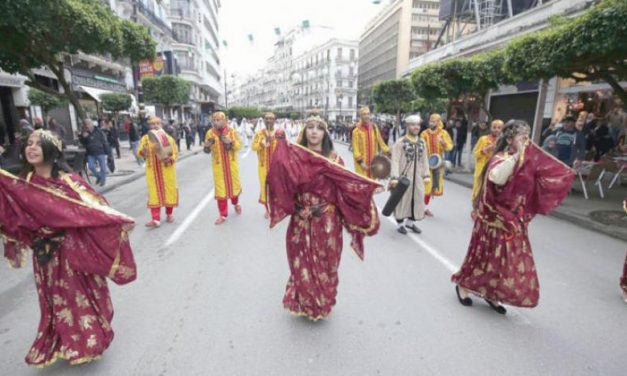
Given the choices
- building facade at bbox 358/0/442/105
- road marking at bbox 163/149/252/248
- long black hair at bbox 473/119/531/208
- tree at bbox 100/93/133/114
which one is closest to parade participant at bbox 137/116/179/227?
road marking at bbox 163/149/252/248

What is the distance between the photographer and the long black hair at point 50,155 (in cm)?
236

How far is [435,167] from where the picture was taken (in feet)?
21.1

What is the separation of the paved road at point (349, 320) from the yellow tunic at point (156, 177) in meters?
1.03

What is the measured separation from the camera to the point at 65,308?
2410 mm

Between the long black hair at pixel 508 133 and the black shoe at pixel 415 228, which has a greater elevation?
the long black hair at pixel 508 133

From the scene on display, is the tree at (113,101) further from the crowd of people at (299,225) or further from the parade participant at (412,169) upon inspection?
the crowd of people at (299,225)

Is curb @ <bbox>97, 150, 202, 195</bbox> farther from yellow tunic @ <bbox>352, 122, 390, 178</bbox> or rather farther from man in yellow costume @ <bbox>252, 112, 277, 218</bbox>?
yellow tunic @ <bbox>352, 122, 390, 178</bbox>

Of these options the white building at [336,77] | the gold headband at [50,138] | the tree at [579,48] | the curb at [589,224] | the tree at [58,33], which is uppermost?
the white building at [336,77]

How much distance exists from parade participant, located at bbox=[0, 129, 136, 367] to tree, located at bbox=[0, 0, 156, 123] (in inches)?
231

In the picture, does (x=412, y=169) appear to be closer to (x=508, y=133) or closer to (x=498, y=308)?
(x=508, y=133)

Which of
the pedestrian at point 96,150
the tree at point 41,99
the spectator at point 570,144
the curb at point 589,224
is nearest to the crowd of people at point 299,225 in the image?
the curb at point 589,224

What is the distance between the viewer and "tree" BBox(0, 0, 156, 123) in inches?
255

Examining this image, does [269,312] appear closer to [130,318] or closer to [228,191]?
[130,318]

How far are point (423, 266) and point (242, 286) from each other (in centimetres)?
229
